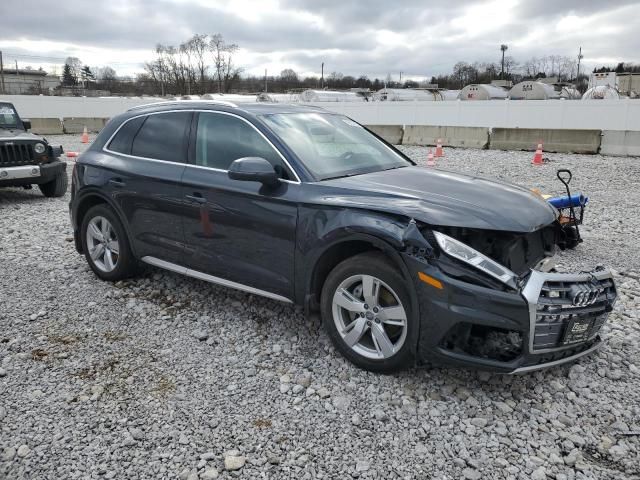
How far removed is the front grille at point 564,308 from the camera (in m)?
3.11

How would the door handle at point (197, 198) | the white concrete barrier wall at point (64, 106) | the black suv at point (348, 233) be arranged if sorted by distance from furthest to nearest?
1. the white concrete barrier wall at point (64, 106)
2. the door handle at point (197, 198)
3. the black suv at point (348, 233)

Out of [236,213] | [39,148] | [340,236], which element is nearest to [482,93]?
[39,148]

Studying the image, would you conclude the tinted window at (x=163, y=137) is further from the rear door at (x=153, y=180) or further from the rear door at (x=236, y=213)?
the rear door at (x=236, y=213)

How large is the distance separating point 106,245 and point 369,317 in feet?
10.2

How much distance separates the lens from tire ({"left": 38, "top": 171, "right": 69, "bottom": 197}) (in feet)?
33.5

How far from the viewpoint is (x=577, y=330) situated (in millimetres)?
3291

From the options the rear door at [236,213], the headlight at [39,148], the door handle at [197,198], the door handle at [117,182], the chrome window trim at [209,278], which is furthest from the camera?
the headlight at [39,148]

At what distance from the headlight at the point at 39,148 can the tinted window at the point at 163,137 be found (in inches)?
224

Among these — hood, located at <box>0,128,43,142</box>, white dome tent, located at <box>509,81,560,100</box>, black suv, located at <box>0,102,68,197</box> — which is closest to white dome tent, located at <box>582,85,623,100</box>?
white dome tent, located at <box>509,81,560,100</box>

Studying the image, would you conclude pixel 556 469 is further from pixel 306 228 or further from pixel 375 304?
pixel 306 228

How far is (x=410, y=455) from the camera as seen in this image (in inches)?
114

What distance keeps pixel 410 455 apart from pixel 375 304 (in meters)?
0.97

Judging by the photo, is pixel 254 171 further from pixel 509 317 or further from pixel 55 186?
pixel 55 186

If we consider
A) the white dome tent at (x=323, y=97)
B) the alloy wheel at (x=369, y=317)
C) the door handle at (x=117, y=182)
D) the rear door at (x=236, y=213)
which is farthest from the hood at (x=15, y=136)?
the white dome tent at (x=323, y=97)
